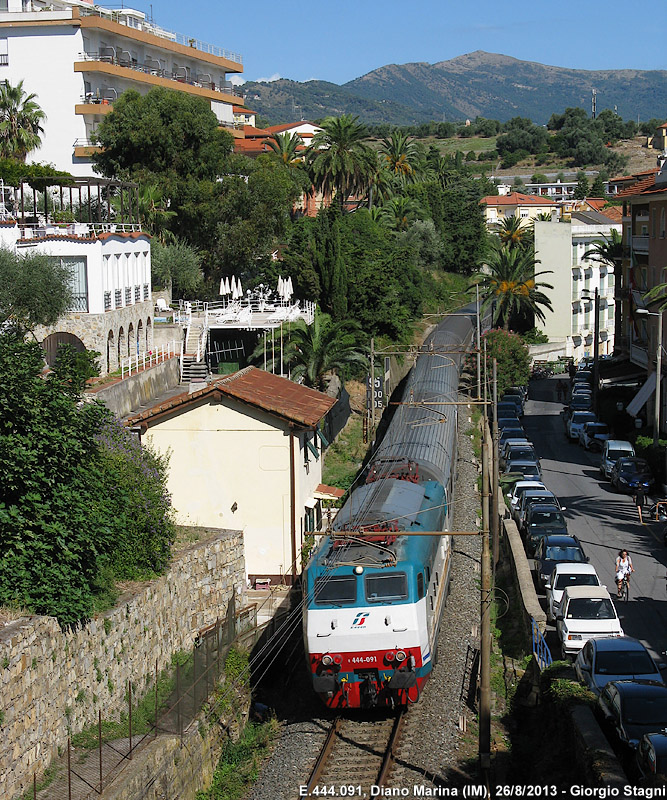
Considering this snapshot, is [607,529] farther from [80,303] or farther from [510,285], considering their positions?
[510,285]

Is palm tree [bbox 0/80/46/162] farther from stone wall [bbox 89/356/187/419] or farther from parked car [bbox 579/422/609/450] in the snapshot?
parked car [bbox 579/422/609/450]

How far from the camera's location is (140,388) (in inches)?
1428

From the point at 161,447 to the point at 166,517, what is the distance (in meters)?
7.16

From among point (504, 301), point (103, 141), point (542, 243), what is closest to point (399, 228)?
point (542, 243)

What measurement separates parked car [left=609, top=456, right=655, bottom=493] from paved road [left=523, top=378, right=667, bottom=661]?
39 centimetres

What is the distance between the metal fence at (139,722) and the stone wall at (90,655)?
0.67ft

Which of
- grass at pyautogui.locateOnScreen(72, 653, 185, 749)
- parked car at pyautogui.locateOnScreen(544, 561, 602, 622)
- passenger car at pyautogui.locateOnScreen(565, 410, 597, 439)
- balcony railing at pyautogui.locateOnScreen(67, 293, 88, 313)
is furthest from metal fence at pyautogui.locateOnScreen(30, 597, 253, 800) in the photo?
passenger car at pyautogui.locateOnScreen(565, 410, 597, 439)

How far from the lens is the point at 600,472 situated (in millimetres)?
44844

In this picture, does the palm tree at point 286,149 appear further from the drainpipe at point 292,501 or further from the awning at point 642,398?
the drainpipe at point 292,501

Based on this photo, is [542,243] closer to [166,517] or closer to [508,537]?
[508,537]

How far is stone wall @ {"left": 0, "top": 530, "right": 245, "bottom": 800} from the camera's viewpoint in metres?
14.5

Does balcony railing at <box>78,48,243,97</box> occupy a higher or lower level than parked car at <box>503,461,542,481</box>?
higher

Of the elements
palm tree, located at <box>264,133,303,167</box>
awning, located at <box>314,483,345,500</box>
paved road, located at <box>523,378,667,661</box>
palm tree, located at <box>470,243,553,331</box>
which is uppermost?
palm tree, located at <box>264,133,303,167</box>

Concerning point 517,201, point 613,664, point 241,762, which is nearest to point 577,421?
point 613,664
